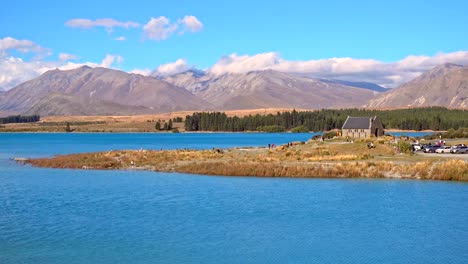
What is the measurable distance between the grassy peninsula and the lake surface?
101 inches

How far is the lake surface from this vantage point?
83.8 ft

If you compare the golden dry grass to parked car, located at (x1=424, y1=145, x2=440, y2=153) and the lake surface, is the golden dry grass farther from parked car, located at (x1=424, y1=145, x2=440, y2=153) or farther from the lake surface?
parked car, located at (x1=424, y1=145, x2=440, y2=153)

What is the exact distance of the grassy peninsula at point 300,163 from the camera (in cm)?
5016

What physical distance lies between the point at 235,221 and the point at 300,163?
2535cm

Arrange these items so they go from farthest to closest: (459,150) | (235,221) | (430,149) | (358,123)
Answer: (358,123) < (430,149) < (459,150) < (235,221)

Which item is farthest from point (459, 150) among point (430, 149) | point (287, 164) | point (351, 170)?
point (287, 164)

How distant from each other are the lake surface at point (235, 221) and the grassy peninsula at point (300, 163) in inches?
101

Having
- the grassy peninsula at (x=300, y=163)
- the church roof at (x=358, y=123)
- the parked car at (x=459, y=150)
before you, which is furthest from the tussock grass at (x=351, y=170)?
the church roof at (x=358, y=123)

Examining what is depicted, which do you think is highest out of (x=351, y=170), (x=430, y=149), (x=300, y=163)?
(x=430, y=149)

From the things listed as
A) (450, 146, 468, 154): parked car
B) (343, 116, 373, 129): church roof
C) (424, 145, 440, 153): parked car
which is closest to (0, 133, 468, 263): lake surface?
(450, 146, 468, 154): parked car

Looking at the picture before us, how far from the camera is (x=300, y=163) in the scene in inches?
2223

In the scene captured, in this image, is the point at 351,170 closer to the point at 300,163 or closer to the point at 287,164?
the point at 300,163

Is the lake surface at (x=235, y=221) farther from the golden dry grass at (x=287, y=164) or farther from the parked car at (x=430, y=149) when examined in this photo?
the parked car at (x=430, y=149)

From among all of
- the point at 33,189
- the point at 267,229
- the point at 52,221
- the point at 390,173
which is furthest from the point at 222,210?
the point at 390,173
